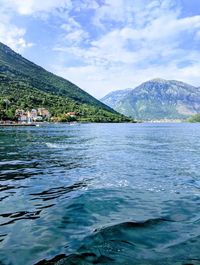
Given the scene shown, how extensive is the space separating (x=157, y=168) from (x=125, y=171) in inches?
126

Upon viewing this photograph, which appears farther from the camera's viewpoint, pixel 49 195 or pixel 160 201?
pixel 49 195

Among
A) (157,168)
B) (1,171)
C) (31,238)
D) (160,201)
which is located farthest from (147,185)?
(1,171)

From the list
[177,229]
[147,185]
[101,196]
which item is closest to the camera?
[177,229]

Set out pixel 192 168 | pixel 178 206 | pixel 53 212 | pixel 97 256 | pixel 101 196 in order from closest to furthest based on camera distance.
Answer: pixel 97 256 → pixel 53 212 → pixel 178 206 → pixel 101 196 → pixel 192 168

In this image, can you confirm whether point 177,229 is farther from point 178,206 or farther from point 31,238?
point 31,238

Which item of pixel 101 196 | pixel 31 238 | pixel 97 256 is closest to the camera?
pixel 97 256

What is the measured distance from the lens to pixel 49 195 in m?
17.8

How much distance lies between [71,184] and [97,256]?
11018 millimetres

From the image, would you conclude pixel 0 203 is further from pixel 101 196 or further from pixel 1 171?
pixel 1 171

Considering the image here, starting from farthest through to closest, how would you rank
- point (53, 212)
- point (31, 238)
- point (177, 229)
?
1. point (53, 212)
2. point (177, 229)
3. point (31, 238)

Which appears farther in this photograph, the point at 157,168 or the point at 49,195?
the point at 157,168

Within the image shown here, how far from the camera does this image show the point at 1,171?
26.3 meters

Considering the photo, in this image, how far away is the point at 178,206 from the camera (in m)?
15.4

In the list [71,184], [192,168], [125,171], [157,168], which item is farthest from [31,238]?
[192,168]
